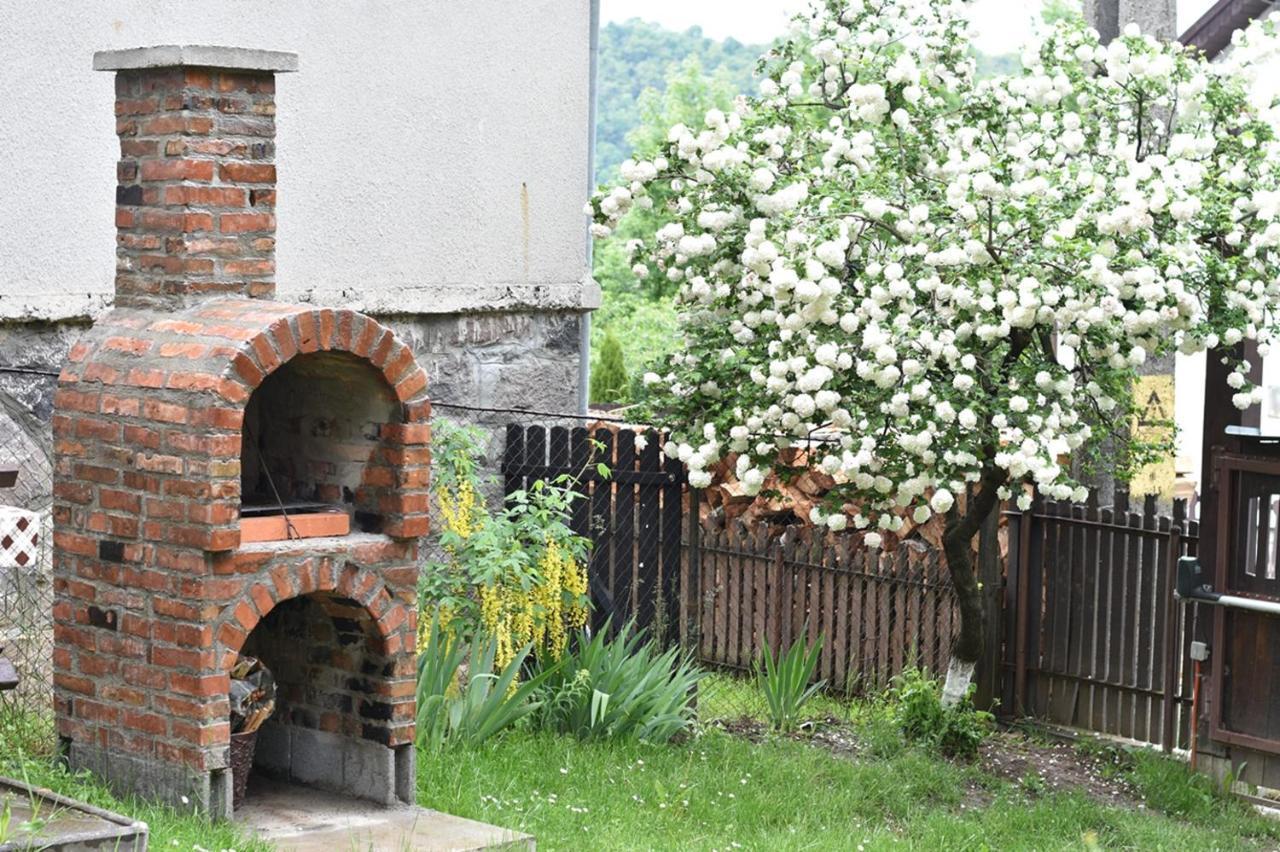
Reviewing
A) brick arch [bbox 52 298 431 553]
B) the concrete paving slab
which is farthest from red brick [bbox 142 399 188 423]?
the concrete paving slab

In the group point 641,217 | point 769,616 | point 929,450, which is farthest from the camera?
point 641,217

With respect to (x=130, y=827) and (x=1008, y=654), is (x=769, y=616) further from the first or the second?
(x=130, y=827)

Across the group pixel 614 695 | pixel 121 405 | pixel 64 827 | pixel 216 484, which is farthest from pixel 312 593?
pixel 614 695

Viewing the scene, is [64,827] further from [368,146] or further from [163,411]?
[368,146]

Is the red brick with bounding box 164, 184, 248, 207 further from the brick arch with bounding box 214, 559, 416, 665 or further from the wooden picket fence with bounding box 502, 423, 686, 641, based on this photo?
the wooden picket fence with bounding box 502, 423, 686, 641

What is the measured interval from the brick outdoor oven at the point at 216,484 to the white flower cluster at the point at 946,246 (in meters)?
2.03

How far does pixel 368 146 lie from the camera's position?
372 inches

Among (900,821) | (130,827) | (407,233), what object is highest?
(407,233)

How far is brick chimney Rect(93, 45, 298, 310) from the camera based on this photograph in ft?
20.8

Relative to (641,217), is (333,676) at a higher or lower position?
lower

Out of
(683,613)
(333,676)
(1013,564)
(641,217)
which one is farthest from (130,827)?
(641,217)

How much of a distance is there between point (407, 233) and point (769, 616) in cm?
333

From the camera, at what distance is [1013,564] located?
9797 mm

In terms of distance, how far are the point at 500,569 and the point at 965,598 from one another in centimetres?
246
